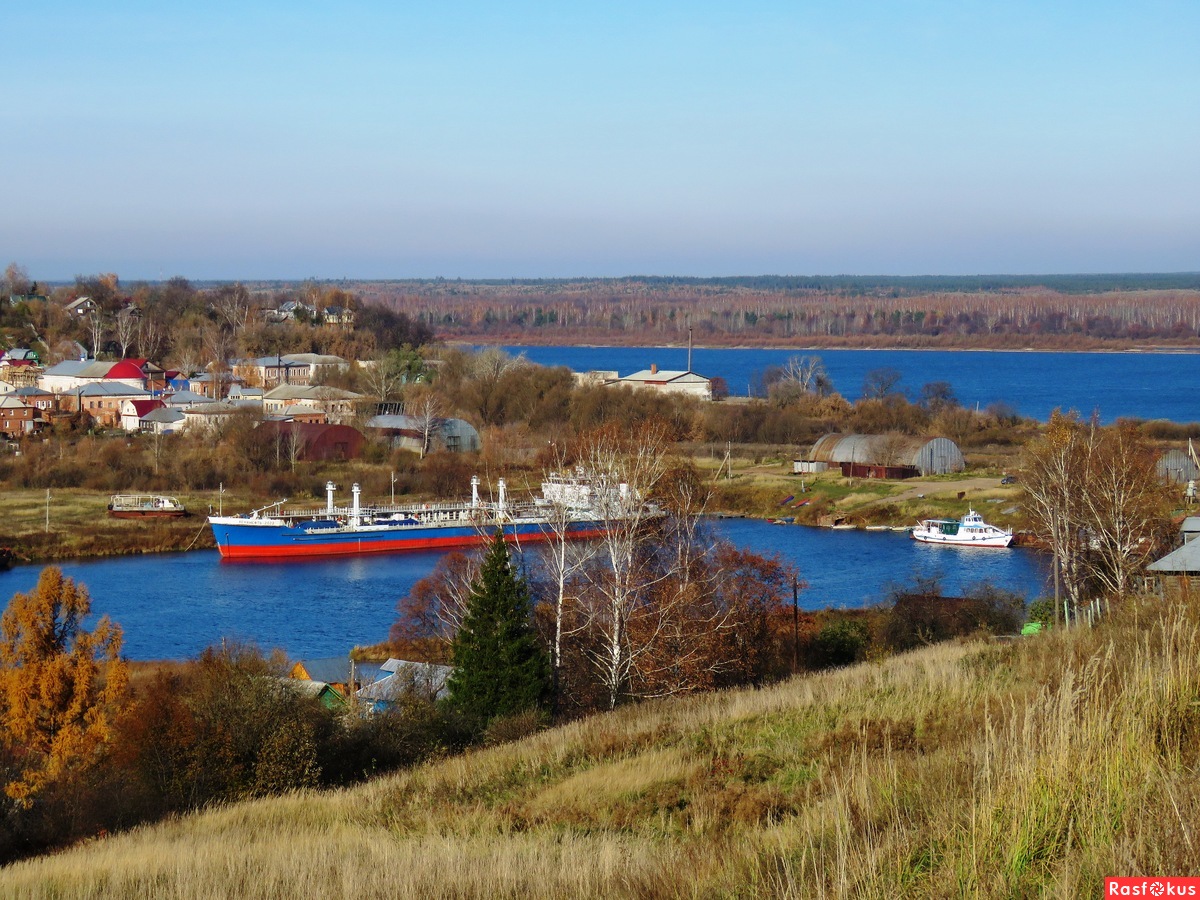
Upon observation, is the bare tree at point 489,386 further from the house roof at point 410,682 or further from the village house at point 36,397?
the house roof at point 410,682

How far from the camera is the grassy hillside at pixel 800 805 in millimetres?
2508

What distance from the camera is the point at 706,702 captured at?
23.6 feet

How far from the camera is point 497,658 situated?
995 cm

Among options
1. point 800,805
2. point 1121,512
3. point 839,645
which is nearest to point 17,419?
point 839,645

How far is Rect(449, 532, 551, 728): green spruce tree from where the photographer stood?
9.83m

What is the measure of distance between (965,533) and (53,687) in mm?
18724

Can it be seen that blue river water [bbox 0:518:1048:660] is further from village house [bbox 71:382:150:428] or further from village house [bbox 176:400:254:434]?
village house [bbox 71:382:150:428]

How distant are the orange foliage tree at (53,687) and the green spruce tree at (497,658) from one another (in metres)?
3.07

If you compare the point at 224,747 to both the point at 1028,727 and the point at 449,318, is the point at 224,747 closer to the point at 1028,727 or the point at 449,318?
the point at 1028,727

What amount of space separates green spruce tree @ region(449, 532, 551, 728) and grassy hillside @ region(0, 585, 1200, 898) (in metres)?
3.02

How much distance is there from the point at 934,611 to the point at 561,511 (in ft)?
15.0

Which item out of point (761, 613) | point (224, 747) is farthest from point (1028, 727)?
point (761, 613)

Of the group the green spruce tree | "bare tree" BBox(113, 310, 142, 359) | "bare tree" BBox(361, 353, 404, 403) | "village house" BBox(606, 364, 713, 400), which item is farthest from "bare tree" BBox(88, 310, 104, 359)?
the green spruce tree

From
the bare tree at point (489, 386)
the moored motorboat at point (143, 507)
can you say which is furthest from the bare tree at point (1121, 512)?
the bare tree at point (489, 386)
